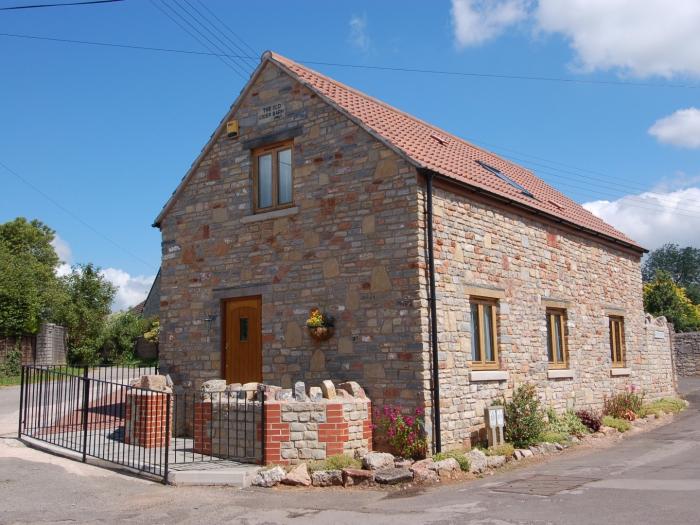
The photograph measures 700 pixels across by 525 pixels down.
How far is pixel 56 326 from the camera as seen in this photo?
93.8ft

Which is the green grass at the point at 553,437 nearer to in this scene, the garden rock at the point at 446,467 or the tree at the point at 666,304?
the garden rock at the point at 446,467

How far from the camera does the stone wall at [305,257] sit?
11242mm

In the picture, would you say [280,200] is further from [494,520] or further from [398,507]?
[494,520]

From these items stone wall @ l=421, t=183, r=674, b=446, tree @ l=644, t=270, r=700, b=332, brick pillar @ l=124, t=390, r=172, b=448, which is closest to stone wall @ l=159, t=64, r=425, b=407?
stone wall @ l=421, t=183, r=674, b=446

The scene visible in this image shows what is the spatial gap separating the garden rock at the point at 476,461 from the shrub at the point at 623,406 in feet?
21.8

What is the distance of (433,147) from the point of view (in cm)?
1391

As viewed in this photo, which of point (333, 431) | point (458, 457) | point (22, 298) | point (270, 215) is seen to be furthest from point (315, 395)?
point (22, 298)

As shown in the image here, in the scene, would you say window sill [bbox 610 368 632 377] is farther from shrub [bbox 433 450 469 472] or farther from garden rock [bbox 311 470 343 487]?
garden rock [bbox 311 470 343 487]

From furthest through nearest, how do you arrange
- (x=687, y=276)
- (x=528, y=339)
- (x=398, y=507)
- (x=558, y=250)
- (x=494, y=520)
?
(x=687, y=276) < (x=558, y=250) < (x=528, y=339) < (x=398, y=507) < (x=494, y=520)

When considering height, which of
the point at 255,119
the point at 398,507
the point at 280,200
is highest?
the point at 255,119

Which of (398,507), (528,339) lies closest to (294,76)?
(528,339)

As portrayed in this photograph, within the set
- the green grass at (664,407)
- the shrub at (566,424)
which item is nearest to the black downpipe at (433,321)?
the shrub at (566,424)

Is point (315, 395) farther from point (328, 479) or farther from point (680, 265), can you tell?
point (680, 265)

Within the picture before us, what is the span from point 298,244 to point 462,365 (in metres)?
3.69
